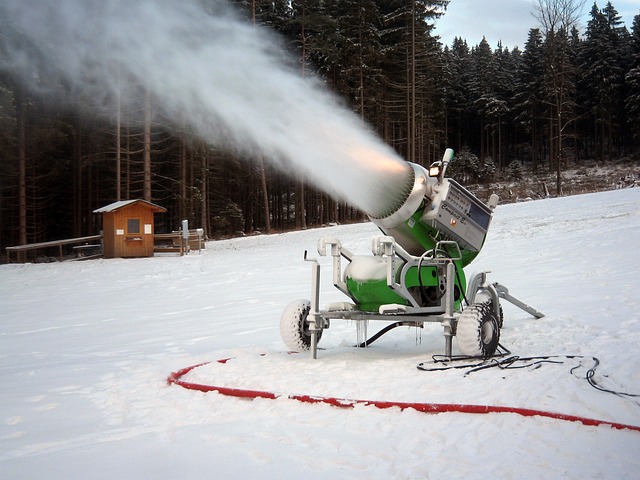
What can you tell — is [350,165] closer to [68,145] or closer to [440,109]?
[68,145]

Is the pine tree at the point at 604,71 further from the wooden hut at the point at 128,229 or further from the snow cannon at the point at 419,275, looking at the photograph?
the snow cannon at the point at 419,275

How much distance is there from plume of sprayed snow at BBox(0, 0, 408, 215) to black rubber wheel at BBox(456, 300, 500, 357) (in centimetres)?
160

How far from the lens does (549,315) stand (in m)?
9.02

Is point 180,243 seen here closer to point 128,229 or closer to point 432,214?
point 128,229

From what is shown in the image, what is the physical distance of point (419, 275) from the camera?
20.7 ft

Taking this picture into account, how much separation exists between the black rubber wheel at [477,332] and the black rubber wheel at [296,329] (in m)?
1.74

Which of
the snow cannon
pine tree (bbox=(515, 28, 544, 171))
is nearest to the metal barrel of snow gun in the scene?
the snow cannon

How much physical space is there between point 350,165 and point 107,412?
3.68 m

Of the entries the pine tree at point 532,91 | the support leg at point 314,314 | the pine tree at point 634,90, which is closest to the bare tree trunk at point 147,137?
the support leg at point 314,314

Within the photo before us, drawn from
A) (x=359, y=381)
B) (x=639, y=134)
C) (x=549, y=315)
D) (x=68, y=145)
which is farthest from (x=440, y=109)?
(x=359, y=381)

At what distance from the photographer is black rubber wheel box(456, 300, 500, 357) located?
5.80 metres

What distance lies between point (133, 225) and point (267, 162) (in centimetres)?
2090

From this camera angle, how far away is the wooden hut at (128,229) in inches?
1022

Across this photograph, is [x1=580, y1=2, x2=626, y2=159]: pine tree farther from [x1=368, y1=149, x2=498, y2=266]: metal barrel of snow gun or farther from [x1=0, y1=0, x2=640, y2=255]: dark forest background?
[x1=368, y1=149, x2=498, y2=266]: metal barrel of snow gun
